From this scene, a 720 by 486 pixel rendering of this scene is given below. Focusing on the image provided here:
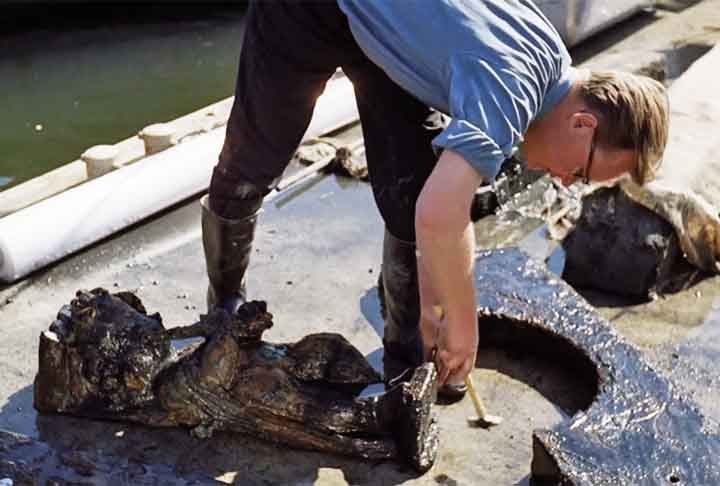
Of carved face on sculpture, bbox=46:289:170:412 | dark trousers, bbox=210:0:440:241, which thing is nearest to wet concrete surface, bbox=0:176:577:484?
carved face on sculpture, bbox=46:289:170:412

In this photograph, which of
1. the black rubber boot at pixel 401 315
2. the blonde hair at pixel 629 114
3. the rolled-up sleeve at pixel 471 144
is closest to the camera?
the rolled-up sleeve at pixel 471 144

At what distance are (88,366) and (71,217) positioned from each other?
1375 mm

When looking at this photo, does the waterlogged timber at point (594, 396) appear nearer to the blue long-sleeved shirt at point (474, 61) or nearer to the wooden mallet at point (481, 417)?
the wooden mallet at point (481, 417)

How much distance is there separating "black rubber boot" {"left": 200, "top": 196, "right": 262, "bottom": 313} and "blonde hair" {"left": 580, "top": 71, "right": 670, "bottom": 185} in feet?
4.10

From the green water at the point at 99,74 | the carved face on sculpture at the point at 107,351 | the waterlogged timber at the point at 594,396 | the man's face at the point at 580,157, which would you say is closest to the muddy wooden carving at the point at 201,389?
the carved face on sculpture at the point at 107,351

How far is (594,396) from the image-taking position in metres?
3.68

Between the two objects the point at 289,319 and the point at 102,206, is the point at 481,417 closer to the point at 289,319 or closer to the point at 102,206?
the point at 289,319

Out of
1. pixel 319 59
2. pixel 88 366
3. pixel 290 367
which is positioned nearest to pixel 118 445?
pixel 88 366

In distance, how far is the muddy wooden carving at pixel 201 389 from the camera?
3.38 meters

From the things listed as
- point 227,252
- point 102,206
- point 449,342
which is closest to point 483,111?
point 449,342

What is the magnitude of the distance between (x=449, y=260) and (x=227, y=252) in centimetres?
115

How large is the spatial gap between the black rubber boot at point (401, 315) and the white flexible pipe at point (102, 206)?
1465 millimetres

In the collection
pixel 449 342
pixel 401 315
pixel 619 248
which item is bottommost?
pixel 619 248

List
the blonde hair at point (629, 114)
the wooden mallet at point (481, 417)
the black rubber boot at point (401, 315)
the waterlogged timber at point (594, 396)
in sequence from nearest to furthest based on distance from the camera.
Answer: the blonde hair at point (629, 114), the waterlogged timber at point (594, 396), the wooden mallet at point (481, 417), the black rubber boot at point (401, 315)
